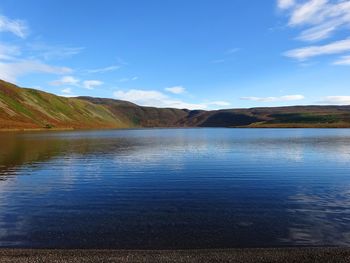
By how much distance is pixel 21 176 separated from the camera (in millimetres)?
37531

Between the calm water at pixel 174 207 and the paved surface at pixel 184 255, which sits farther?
the calm water at pixel 174 207

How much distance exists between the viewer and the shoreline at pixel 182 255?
47.0 feet

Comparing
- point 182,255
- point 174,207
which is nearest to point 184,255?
point 182,255

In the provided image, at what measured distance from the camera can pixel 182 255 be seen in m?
15.0

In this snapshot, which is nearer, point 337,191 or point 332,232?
point 332,232

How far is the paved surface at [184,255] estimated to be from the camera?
14.3m

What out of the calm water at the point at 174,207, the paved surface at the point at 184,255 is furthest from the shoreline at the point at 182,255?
the calm water at the point at 174,207

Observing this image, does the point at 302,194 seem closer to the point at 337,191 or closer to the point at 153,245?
the point at 337,191

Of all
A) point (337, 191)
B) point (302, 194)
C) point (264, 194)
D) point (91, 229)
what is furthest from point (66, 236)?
point (337, 191)

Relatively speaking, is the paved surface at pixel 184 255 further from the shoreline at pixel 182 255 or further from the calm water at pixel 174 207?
the calm water at pixel 174 207

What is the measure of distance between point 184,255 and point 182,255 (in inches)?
3.2

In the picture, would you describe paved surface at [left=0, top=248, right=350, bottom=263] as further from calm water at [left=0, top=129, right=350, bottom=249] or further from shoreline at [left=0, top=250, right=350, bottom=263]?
calm water at [left=0, top=129, right=350, bottom=249]

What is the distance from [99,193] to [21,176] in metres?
13.3

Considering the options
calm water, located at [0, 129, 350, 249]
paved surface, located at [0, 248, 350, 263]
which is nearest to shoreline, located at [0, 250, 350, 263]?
paved surface, located at [0, 248, 350, 263]
